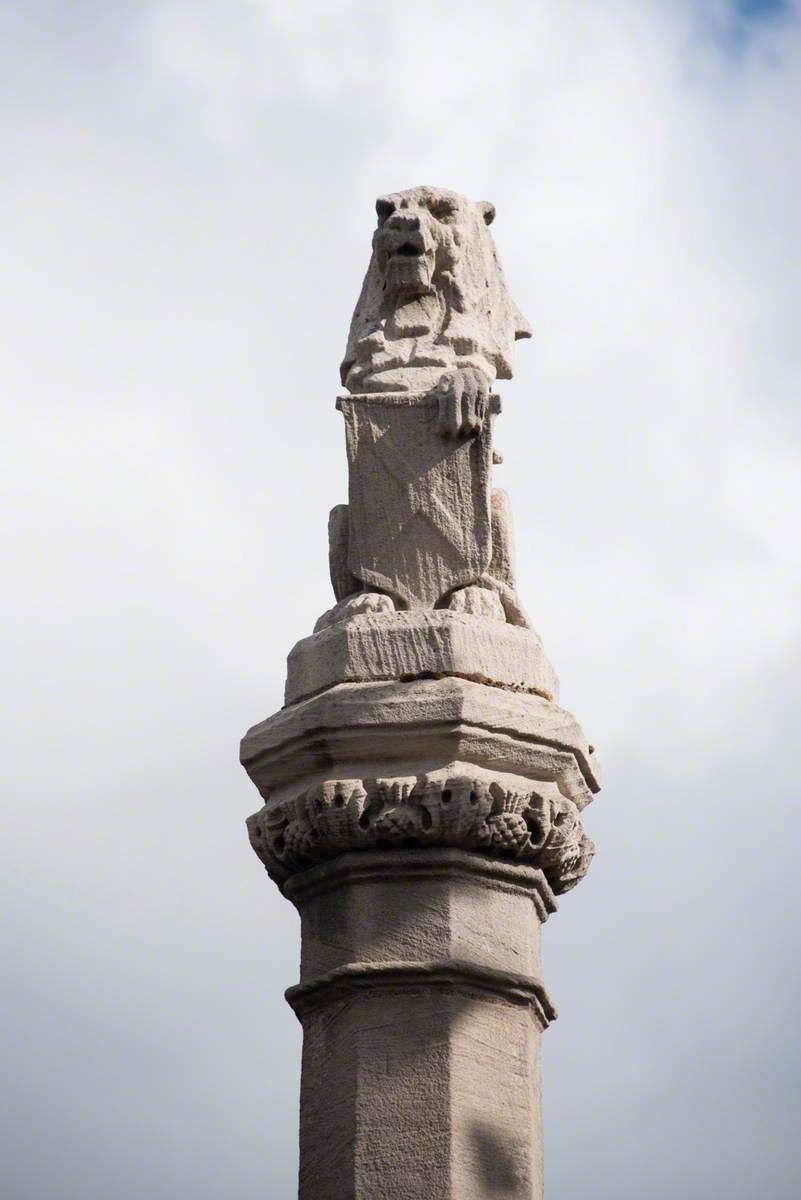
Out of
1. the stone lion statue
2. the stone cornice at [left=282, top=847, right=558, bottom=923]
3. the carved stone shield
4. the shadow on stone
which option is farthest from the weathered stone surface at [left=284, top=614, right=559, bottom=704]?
the shadow on stone

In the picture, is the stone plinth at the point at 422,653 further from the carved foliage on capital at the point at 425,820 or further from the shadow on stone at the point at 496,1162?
the shadow on stone at the point at 496,1162

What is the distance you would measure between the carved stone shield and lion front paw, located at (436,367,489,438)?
0.05m

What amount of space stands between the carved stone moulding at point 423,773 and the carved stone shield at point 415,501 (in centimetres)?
63

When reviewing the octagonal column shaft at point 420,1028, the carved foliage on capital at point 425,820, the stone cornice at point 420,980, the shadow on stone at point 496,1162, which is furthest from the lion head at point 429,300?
the shadow on stone at point 496,1162

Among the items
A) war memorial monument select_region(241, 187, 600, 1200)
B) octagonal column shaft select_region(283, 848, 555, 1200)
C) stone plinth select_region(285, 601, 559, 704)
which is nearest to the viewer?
octagonal column shaft select_region(283, 848, 555, 1200)

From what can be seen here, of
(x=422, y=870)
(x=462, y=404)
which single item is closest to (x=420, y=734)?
(x=422, y=870)

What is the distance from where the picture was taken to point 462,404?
29.9 feet

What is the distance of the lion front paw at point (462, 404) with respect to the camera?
29.9ft

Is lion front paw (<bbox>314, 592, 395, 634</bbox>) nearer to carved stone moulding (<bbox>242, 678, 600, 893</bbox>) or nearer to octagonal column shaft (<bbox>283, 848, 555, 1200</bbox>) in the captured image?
carved stone moulding (<bbox>242, 678, 600, 893</bbox>)

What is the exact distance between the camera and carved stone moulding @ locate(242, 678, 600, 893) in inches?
334

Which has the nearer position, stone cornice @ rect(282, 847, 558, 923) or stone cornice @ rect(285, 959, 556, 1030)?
stone cornice @ rect(285, 959, 556, 1030)

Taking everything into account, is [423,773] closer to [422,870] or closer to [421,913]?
[422,870]

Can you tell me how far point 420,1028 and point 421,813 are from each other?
79 centimetres

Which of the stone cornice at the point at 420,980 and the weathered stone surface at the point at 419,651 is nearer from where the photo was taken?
the stone cornice at the point at 420,980
